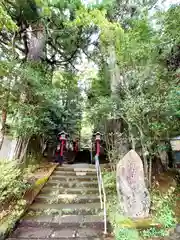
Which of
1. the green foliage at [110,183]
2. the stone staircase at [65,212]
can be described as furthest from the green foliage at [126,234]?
the green foliage at [110,183]

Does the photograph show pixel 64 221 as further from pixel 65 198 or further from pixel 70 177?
pixel 70 177

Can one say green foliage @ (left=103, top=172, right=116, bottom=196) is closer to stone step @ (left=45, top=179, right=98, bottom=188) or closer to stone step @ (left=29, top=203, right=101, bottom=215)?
stone step @ (left=45, top=179, right=98, bottom=188)

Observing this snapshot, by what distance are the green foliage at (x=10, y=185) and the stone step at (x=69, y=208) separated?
1.39 feet

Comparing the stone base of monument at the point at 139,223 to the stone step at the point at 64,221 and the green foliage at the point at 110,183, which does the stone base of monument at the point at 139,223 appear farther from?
the green foliage at the point at 110,183

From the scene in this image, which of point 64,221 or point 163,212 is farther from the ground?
point 163,212

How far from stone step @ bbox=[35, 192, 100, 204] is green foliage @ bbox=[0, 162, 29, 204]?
499 millimetres

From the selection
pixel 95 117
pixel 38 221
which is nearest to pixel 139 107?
pixel 95 117

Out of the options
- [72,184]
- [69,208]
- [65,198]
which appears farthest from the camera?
[72,184]

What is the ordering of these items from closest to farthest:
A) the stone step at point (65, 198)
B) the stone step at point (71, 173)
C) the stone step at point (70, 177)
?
the stone step at point (65, 198)
the stone step at point (70, 177)
the stone step at point (71, 173)

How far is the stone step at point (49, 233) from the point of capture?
3.29 metres

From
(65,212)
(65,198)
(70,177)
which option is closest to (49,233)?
(65,212)

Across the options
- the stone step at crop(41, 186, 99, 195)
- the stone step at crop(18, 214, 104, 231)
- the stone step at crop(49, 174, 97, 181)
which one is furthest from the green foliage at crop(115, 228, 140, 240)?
the stone step at crop(49, 174, 97, 181)

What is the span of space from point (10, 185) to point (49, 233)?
108 cm

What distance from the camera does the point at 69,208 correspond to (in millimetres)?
4195
